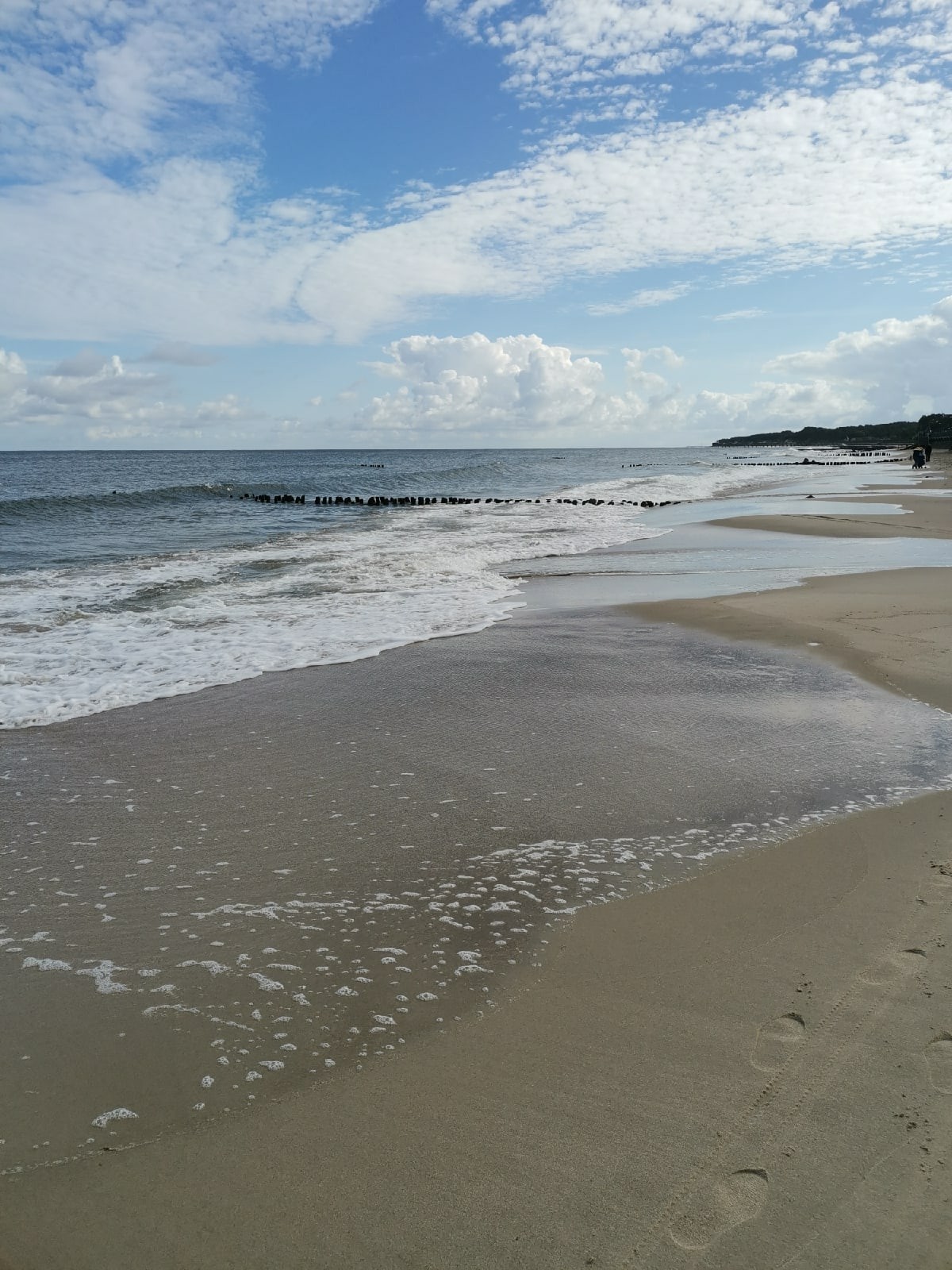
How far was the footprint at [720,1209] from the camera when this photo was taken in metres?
2.33

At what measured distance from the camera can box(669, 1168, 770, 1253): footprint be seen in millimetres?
2326

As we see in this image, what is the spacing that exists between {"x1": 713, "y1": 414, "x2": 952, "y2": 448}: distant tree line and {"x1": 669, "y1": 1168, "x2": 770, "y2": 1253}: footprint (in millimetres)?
85538

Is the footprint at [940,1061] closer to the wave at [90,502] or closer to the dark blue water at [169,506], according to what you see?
the dark blue water at [169,506]

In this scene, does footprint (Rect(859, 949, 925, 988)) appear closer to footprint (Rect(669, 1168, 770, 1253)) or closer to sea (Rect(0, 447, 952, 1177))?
sea (Rect(0, 447, 952, 1177))

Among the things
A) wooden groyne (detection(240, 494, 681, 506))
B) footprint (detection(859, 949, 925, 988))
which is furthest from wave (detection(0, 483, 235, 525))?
footprint (detection(859, 949, 925, 988))

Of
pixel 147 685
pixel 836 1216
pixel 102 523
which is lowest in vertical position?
pixel 836 1216

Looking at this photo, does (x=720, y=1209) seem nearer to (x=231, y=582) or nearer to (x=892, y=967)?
(x=892, y=967)

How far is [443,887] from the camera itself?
14.2ft

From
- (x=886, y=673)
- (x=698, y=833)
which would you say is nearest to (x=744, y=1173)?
(x=698, y=833)

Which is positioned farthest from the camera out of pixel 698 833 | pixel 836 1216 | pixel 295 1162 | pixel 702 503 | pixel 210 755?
pixel 702 503

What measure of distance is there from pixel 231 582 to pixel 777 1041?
14.2 m

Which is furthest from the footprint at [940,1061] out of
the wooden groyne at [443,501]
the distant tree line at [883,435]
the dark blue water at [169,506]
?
the distant tree line at [883,435]

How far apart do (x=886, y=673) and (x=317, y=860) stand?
6.14 meters

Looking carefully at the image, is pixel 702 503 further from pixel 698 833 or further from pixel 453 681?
pixel 698 833
